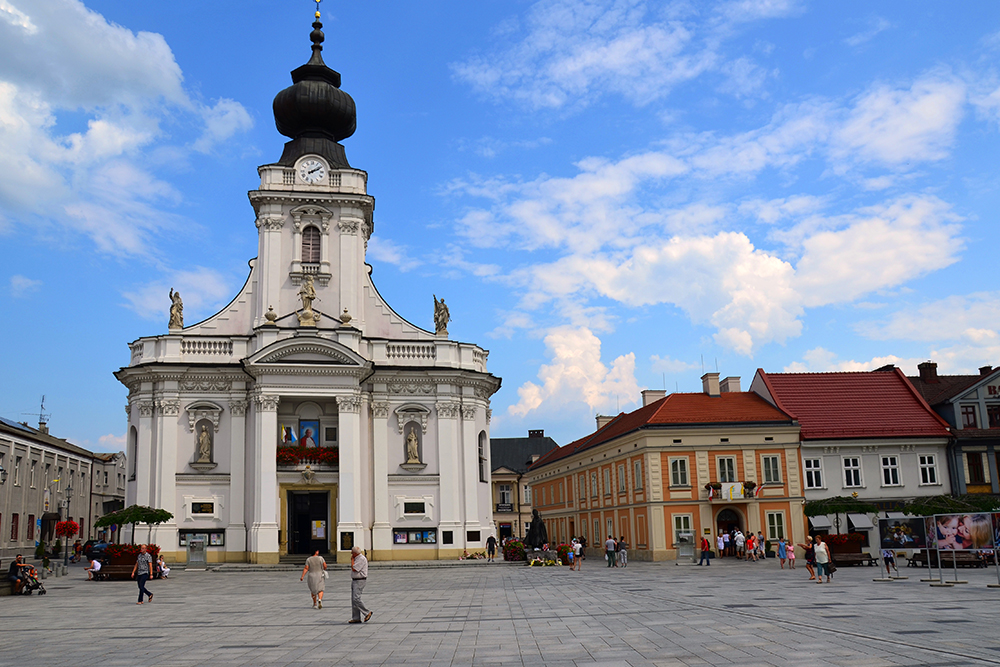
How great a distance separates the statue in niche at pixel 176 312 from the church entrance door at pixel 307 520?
10325mm

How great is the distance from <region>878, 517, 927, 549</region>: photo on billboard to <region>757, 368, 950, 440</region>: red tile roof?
20275 millimetres

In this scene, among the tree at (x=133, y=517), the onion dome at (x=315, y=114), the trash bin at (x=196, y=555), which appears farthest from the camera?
the onion dome at (x=315, y=114)

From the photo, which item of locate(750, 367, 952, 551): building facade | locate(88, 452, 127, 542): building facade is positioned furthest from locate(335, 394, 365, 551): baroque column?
locate(88, 452, 127, 542): building facade

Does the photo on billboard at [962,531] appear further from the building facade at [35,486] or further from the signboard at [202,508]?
the building facade at [35,486]

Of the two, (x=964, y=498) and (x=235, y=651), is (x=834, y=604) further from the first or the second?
(x=964, y=498)

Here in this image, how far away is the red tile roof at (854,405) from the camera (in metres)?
47.5

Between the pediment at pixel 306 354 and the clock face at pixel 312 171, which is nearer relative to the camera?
the pediment at pixel 306 354

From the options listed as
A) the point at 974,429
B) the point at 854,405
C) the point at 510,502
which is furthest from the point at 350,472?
the point at 510,502

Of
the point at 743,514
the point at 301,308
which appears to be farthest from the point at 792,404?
the point at 301,308

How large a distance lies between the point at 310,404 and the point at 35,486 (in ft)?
93.1

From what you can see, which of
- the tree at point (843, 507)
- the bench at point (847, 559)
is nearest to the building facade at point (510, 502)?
the tree at point (843, 507)

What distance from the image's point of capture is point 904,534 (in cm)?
2647

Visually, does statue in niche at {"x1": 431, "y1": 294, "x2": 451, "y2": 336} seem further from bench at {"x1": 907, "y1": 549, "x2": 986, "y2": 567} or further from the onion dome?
bench at {"x1": 907, "y1": 549, "x2": 986, "y2": 567}

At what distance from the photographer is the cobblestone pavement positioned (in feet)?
41.2
